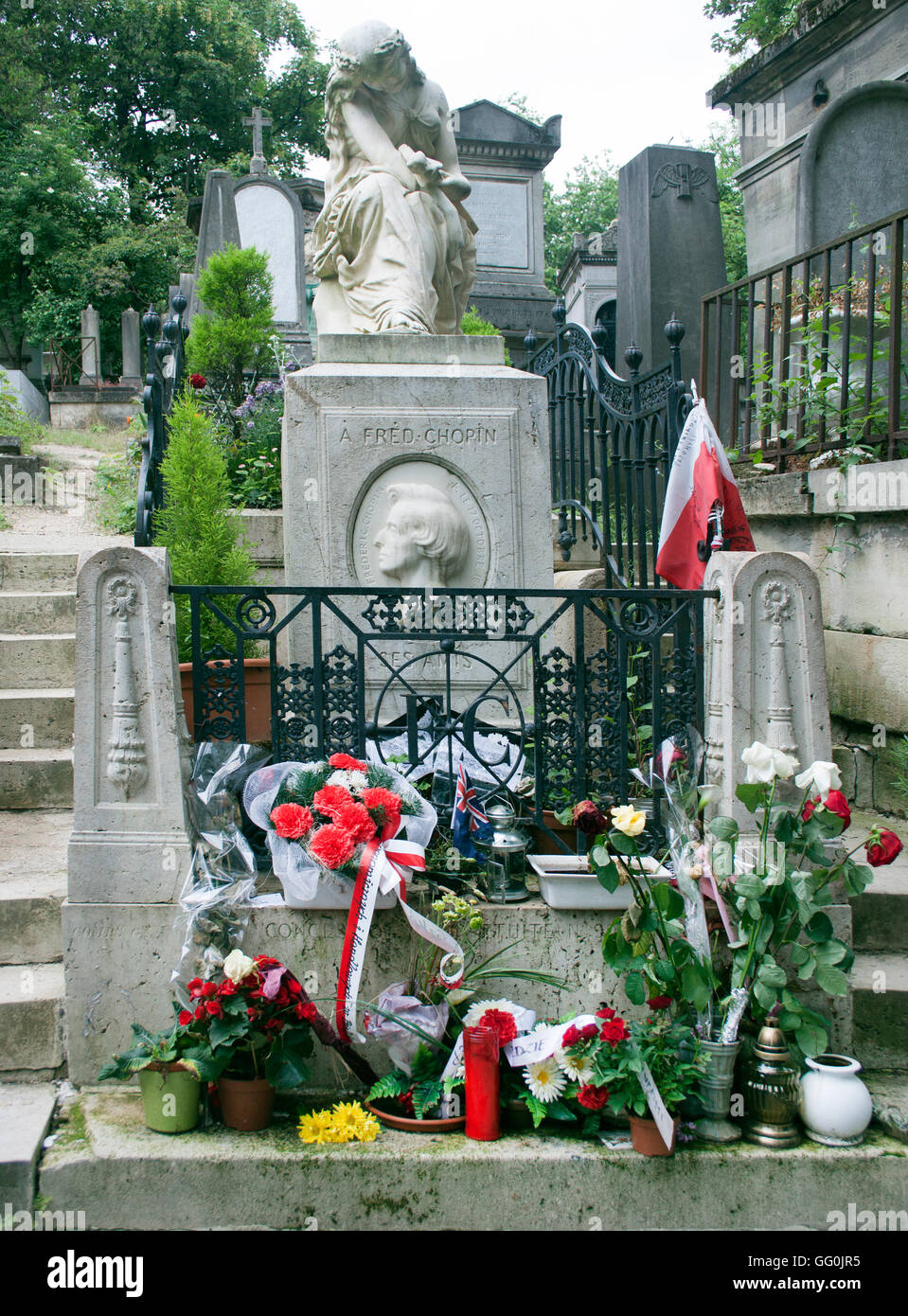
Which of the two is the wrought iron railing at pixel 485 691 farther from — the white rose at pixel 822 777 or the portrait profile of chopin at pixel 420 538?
the portrait profile of chopin at pixel 420 538

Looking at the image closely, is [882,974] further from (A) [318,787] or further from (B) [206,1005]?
(B) [206,1005]

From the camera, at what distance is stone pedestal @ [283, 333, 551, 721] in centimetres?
521

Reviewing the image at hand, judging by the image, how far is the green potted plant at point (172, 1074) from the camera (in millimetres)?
3021

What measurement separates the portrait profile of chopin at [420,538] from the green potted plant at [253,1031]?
2.50 metres

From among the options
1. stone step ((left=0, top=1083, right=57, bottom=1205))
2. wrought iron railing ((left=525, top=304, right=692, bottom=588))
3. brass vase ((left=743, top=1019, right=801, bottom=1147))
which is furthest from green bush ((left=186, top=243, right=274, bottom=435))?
brass vase ((left=743, top=1019, right=801, bottom=1147))

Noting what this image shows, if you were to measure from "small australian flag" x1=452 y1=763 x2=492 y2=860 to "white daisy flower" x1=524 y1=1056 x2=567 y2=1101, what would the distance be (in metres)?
0.77

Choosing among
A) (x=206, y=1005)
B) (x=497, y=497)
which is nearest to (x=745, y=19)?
(x=497, y=497)

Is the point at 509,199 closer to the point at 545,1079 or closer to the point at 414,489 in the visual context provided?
the point at 414,489

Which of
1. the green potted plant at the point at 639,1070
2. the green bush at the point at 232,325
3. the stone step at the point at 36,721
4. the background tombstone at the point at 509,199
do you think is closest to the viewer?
the green potted plant at the point at 639,1070

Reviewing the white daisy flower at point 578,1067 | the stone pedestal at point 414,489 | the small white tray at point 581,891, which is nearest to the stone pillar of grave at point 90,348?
the stone pedestal at point 414,489

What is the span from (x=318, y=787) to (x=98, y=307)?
25.8 meters

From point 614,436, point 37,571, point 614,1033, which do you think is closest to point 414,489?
point 614,436

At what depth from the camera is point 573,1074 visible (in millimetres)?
3061
